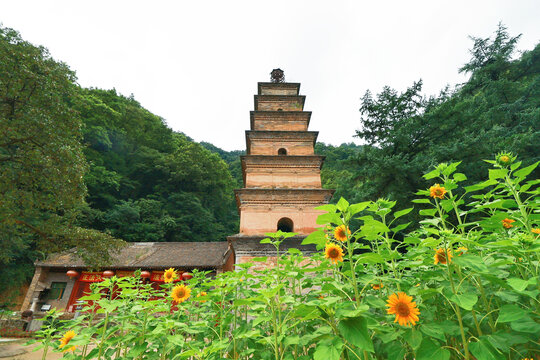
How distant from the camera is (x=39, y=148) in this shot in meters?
7.16

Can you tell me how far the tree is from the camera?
6879mm

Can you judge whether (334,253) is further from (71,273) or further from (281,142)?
(71,273)

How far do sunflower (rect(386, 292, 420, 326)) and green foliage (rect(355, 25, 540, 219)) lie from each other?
8.78 metres

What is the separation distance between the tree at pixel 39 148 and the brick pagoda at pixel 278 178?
4.62m

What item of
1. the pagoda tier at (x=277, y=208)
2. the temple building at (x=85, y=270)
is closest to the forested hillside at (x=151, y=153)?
the temple building at (x=85, y=270)

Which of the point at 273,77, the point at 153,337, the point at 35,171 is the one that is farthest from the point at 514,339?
the point at 273,77

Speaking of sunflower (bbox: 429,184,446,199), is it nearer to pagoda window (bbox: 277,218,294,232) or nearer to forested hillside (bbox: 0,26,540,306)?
pagoda window (bbox: 277,218,294,232)

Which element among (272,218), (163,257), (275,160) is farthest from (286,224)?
(163,257)

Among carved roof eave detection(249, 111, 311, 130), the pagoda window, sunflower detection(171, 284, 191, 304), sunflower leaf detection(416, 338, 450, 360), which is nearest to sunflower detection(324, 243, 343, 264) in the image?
sunflower leaf detection(416, 338, 450, 360)

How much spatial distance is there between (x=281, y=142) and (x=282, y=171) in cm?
143

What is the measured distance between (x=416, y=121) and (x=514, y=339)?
11.9 metres

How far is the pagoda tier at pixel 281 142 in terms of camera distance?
1026cm

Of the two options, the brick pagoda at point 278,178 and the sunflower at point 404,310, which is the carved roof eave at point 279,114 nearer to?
the brick pagoda at point 278,178

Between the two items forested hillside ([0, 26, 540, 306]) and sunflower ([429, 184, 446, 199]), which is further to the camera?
forested hillside ([0, 26, 540, 306])
